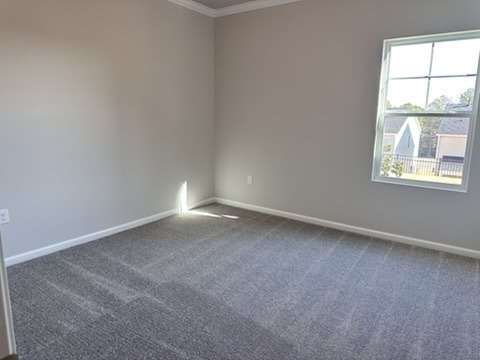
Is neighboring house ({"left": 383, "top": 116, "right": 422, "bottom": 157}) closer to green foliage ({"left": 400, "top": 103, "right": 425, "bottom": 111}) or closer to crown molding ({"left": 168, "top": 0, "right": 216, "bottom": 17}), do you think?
green foliage ({"left": 400, "top": 103, "right": 425, "bottom": 111})

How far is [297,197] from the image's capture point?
4.11 m

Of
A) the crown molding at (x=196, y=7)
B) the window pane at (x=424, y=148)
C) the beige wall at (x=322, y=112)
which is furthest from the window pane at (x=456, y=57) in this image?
the crown molding at (x=196, y=7)

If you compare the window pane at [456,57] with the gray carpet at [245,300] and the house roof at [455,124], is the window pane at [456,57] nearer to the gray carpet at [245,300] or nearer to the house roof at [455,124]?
the house roof at [455,124]

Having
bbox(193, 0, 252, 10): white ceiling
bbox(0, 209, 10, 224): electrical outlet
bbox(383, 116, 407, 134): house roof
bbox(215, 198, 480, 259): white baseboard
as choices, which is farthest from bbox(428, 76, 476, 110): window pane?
bbox(0, 209, 10, 224): electrical outlet

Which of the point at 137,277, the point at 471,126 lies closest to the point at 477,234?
the point at 471,126

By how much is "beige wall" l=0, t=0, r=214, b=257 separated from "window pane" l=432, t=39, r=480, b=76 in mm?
2686

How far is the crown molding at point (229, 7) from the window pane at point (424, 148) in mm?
1926

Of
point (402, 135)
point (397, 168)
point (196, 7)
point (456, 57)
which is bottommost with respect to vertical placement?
point (397, 168)

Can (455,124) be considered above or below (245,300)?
above

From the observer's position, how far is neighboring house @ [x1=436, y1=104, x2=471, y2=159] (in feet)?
10.0

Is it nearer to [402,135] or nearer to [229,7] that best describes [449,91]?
[402,135]

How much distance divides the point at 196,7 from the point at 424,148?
3.11 meters

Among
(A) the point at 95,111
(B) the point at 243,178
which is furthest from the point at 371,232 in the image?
(A) the point at 95,111

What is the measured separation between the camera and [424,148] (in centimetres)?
326
